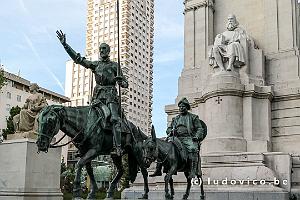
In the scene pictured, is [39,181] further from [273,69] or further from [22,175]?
[273,69]

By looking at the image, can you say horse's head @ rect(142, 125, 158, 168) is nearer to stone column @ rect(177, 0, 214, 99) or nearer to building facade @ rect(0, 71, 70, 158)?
stone column @ rect(177, 0, 214, 99)

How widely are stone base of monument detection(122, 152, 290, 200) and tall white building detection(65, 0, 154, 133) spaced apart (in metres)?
53.6

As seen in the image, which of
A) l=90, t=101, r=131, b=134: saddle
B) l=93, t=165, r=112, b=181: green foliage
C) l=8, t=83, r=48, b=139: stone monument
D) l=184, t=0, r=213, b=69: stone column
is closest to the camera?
l=90, t=101, r=131, b=134: saddle

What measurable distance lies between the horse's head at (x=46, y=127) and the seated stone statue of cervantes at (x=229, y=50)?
16145mm

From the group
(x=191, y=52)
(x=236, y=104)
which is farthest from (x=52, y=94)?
(x=236, y=104)

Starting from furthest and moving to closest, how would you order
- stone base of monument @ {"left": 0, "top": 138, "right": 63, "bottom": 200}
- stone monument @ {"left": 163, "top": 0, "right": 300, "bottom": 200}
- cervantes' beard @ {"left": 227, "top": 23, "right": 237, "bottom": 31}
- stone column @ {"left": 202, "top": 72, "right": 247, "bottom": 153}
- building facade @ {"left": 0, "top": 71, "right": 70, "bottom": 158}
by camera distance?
building facade @ {"left": 0, "top": 71, "right": 70, "bottom": 158} < cervantes' beard @ {"left": 227, "top": 23, "right": 237, "bottom": 31} < stone column @ {"left": 202, "top": 72, "right": 247, "bottom": 153} < stone monument @ {"left": 163, "top": 0, "right": 300, "bottom": 200} < stone base of monument @ {"left": 0, "top": 138, "right": 63, "bottom": 200}

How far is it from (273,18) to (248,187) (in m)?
12.4

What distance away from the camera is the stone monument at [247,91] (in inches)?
815

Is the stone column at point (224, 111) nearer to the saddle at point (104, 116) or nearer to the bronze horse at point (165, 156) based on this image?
the bronze horse at point (165, 156)

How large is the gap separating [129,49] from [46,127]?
88227 mm

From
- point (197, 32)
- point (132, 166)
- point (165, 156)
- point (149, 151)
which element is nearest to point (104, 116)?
point (149, 151)

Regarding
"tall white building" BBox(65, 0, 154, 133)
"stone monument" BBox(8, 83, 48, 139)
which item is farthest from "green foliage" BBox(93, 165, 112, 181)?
"stone monument" BBox(8, 83, 48, 139)

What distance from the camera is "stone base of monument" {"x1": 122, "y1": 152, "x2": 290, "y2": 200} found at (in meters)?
18.3

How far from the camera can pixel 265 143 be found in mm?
23531
